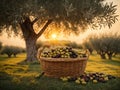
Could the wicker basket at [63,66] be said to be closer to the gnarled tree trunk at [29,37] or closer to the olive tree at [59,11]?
the olive tree at [59,11]

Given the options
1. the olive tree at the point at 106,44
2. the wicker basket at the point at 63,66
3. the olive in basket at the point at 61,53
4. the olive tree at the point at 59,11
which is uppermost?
the olive tree at the point at 59,11

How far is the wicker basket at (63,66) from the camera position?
4.79 metres

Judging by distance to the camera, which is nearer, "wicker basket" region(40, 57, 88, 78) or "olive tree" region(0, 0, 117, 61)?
"wicker basket" region(40, 57, 88, 78)

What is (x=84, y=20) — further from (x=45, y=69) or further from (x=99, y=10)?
(x=45, y=69)

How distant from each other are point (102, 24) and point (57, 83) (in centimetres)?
318

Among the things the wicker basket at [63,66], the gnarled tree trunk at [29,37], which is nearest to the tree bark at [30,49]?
the gnarled tree trunk at [29,37]

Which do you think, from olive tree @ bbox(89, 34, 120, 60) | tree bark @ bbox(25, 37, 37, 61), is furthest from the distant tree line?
tree bark @ bbox(25, 37, 37, 61)

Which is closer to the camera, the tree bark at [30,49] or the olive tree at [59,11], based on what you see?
the olive tree at [59,11]

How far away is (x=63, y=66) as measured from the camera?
191 inches

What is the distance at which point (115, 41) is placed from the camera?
39.5 ft

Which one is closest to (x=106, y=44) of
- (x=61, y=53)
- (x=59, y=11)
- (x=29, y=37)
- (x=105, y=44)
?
(x=105, y=44)

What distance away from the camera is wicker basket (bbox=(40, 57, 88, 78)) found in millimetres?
4793

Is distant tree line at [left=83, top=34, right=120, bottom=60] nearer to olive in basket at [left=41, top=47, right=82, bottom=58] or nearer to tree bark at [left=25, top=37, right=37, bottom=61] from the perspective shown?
tree bark at [left=25, top=37, right=37, bottom=61]

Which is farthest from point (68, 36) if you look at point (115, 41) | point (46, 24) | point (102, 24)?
point (115, 41)
